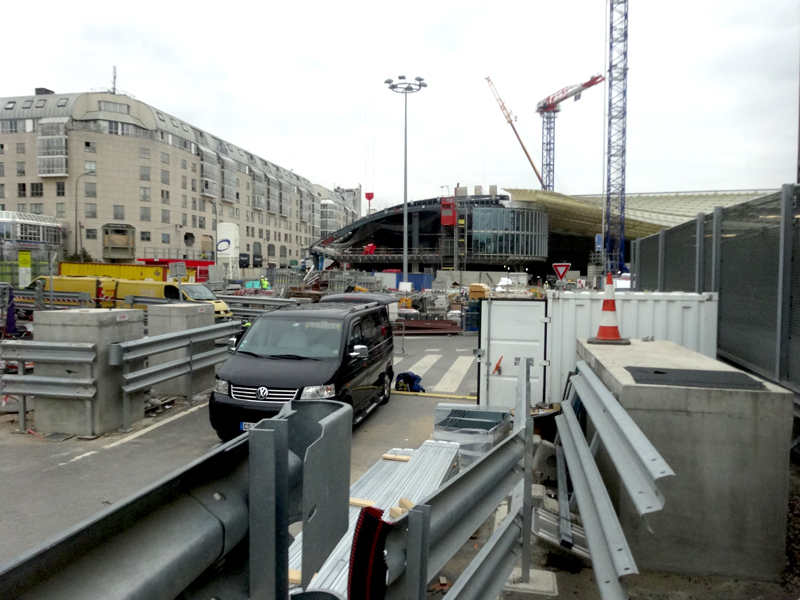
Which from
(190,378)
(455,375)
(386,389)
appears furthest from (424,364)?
(190,378)

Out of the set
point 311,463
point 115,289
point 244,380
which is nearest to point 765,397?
point 311,463

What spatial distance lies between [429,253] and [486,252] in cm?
1020

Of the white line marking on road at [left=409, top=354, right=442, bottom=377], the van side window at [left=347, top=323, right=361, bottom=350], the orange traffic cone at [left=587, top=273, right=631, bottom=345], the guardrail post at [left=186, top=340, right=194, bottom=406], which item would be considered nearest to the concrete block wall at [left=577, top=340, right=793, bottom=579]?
the orange traffic cone at [left=587, top=273, right=631, bottom=345]

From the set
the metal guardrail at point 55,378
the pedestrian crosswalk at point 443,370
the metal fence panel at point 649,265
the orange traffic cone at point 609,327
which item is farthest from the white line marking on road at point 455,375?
the metal guardrail at point 55,378

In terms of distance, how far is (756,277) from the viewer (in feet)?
20.3

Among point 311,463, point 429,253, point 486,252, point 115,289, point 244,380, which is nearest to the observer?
point 311,463

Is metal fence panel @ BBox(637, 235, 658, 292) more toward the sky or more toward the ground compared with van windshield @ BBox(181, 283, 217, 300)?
more toward the sky

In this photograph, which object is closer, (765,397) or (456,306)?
(765,397)

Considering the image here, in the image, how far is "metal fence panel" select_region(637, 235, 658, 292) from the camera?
14023 mm

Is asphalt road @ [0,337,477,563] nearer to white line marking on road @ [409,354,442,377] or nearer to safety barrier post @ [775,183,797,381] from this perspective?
white line marking on road @ [409,354,442,377]

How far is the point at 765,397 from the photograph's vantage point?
370cm

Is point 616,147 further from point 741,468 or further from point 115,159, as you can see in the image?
point 741,468

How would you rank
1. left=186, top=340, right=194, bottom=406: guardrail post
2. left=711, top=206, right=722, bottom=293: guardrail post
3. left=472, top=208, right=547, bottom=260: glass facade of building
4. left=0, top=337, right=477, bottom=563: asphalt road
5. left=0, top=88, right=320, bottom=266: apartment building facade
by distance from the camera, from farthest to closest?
left=472, top=208, right=547, bottom=260: glass facade of building → left=0, top=88, right=320, bottom=266: apartment building facade → left=186, top=340, right=194, bottom=406: guardrail post → left=711, top=206, right=722, bottom=293: guardrail post → left=0, top=337, right=477, bottom=563: asphalt road

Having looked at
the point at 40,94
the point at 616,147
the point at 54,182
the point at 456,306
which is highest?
the point at 40,94
